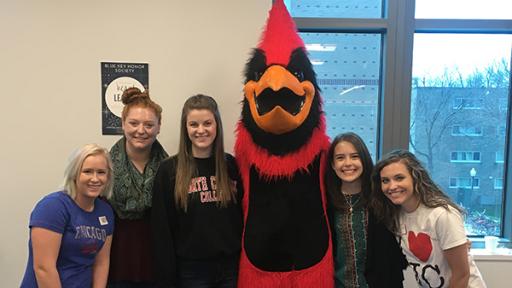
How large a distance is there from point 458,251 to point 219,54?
1388 millimetres

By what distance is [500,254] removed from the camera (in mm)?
2139

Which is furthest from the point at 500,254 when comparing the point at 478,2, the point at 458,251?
the point at 478,2

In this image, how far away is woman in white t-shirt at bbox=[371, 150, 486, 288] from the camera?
1.46m

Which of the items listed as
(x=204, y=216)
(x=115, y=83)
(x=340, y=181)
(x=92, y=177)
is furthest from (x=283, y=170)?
(x=115, y=83)

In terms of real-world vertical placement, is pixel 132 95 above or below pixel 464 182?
above

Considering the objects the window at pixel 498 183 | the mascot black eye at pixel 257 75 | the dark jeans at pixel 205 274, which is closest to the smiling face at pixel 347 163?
the mascot black eye at pixel 257 75

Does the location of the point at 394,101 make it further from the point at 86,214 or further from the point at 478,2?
the point at 86,214

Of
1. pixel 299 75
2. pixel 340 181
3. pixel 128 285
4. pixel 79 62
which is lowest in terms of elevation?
pixel 128 285

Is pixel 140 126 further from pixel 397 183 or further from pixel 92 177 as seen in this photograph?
pixel 397 183

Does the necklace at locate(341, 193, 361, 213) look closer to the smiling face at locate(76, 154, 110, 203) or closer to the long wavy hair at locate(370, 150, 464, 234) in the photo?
the long wavy hair at locate(370, 150, 464, 234)

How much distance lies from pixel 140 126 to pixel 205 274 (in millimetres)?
626

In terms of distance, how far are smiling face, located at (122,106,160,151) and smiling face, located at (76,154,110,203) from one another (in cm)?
15

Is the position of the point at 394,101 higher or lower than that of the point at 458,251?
higher

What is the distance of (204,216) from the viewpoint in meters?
1.49
